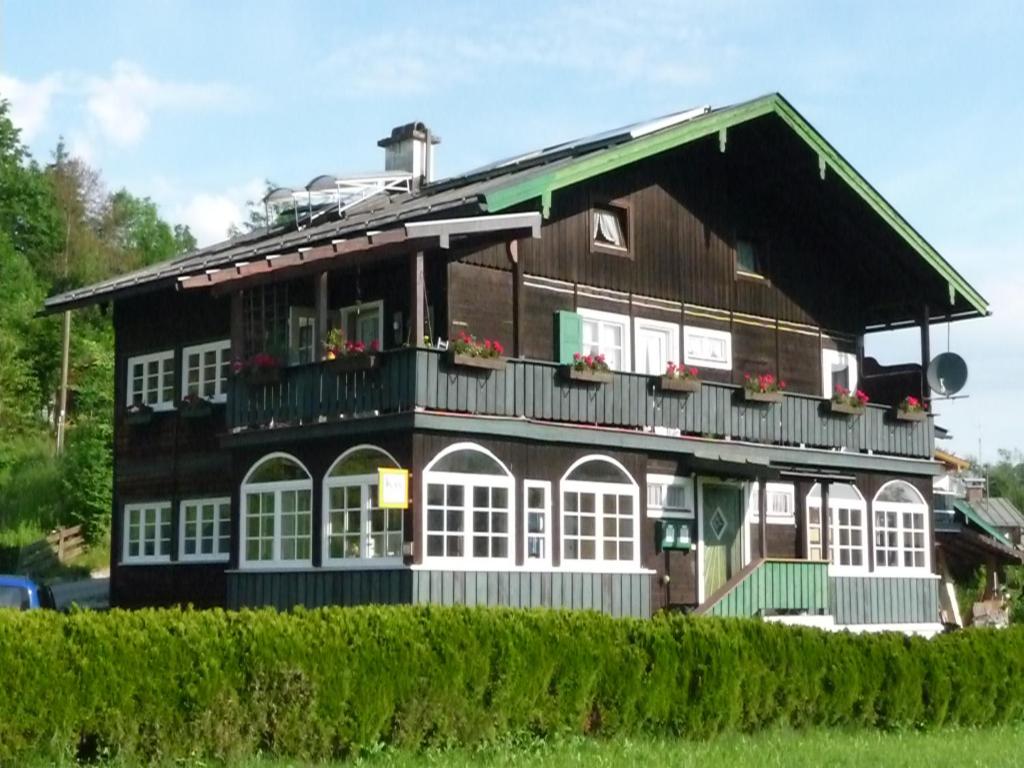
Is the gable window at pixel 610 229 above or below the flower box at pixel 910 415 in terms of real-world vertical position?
above

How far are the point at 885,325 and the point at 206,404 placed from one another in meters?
13.5

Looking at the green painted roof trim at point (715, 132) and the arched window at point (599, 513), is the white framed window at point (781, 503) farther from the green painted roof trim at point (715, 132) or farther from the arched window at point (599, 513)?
the green painted roof trim at point (715, 132)

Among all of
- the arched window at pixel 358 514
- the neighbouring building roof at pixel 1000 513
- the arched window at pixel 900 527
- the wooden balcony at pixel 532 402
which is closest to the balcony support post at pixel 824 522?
the wooden balcony at pixel 532 402

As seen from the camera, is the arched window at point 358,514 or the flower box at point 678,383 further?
the flower box at point 678,383

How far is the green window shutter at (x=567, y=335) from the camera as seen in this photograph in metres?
25.8

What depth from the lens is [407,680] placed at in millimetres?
15102

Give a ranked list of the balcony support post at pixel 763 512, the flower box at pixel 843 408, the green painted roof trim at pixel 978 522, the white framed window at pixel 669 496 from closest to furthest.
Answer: the white framed window at pixel 669 496
the balcony support post at pixel 763 512
the flower box at pixel 843 408
the green painted roof trim at pixel 978 522

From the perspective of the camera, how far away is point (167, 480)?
95.3ft

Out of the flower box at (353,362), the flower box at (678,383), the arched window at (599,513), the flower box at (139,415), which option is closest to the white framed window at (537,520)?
the arched window at (599,513)

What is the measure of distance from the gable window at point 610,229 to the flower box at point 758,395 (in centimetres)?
306

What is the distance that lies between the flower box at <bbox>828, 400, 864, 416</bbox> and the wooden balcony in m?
0.10

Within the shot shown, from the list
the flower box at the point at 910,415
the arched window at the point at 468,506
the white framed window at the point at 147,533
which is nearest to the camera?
the arched window at the point at 468,506

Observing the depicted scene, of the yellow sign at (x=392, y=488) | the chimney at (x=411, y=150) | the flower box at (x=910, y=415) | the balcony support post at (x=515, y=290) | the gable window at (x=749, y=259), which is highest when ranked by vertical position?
the chimney at (x=411, y=150)

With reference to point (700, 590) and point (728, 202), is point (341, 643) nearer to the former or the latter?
point (700, 590)
